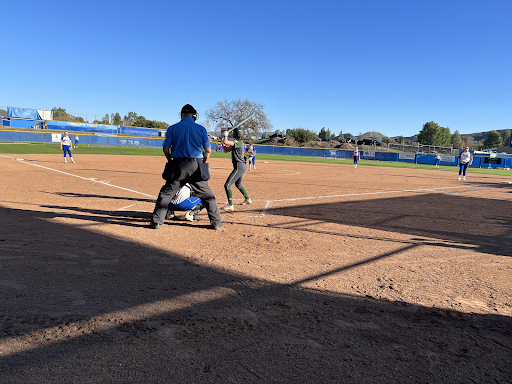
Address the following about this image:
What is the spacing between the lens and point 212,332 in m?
2.76

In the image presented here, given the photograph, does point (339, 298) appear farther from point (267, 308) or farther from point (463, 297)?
point (463, 297)

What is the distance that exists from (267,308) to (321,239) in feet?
9.23

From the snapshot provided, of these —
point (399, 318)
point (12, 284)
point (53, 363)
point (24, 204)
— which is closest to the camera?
point (53, 363)

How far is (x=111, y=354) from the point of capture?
94.8 inches

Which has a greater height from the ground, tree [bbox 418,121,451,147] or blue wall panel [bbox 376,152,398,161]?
tree [bbox 418,121,451,147]

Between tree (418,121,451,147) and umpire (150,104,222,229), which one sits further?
tree (418,121,451,147)

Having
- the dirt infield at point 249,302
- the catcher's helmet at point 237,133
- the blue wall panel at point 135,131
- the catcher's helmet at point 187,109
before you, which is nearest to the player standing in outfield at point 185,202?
the dirt infield at point 249,302

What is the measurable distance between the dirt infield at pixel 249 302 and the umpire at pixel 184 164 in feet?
1.57

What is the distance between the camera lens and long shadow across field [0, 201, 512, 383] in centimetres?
229

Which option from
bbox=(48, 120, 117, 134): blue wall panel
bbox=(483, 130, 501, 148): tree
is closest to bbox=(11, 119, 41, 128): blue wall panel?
bbox=(48, 120, 117, 134): blue wall panel

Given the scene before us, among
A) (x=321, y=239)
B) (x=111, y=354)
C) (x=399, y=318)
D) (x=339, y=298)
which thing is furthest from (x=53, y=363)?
(x=321, y=239)

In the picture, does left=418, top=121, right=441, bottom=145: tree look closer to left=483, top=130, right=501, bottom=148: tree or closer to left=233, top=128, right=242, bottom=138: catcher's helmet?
left=483, top=130, right=501, bottom=148: tree

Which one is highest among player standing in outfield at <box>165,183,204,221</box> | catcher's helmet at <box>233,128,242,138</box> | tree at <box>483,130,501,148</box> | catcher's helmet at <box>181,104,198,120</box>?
tree at <box>483,130,501,148</box>

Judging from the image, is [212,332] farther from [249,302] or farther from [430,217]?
[430,217]
